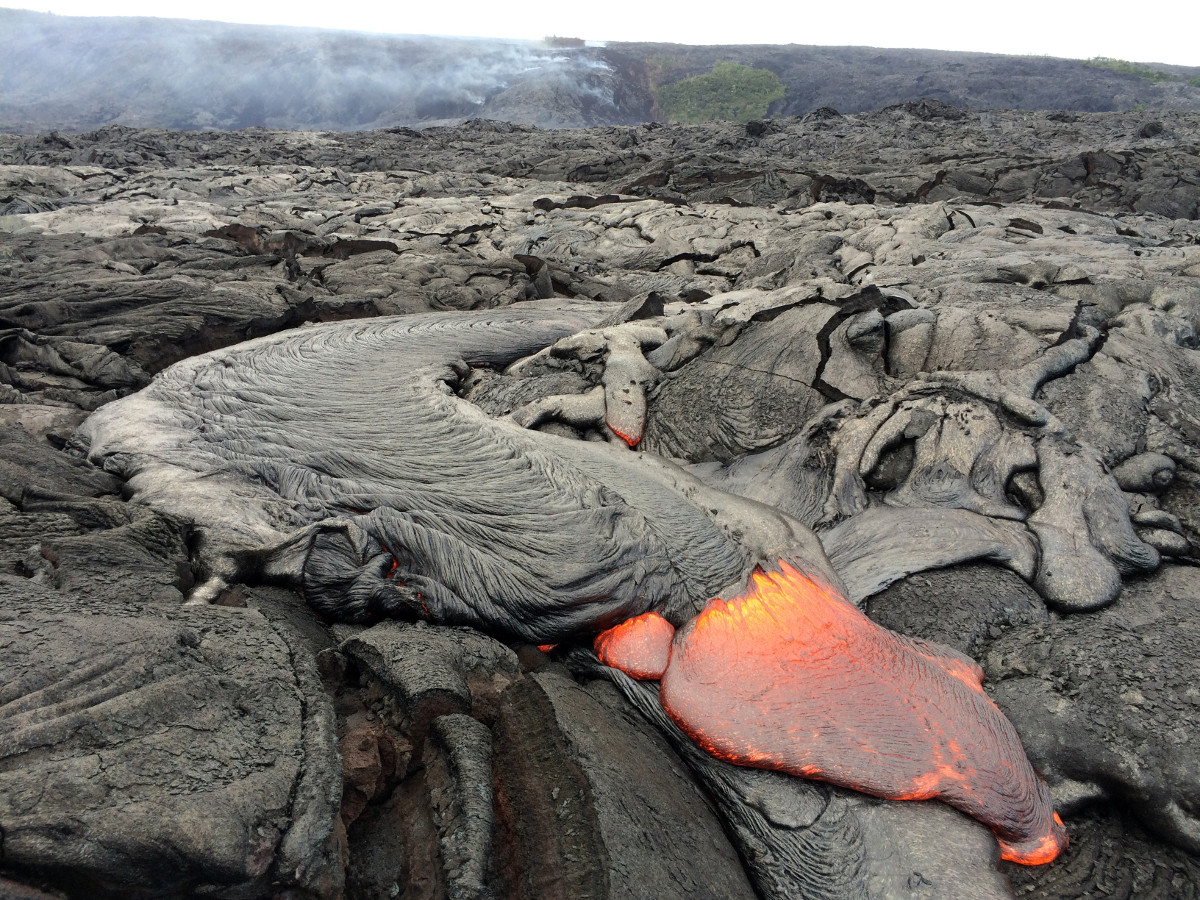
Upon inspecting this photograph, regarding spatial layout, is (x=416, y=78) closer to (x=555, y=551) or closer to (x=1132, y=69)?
(x=1132, y=69)

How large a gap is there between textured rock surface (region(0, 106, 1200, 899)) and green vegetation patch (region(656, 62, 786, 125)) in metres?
43.4

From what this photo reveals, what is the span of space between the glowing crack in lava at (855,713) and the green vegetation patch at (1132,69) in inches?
1943

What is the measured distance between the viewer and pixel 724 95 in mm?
46438

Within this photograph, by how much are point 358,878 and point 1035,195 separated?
1618 centimetres

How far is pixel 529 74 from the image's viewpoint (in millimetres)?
50750

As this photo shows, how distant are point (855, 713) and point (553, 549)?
56.0 inches

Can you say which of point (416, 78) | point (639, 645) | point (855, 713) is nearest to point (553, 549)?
point (639, 645)

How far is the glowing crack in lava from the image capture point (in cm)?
220

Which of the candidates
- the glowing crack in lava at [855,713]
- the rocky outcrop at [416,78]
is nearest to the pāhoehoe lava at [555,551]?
the glowing crack in lava at [855,713]

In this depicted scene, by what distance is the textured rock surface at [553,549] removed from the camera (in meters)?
1.75

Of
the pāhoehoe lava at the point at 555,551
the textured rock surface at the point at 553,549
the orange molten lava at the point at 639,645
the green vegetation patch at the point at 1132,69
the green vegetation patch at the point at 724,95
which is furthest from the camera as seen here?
the green vegetation patch at the point at 724,95

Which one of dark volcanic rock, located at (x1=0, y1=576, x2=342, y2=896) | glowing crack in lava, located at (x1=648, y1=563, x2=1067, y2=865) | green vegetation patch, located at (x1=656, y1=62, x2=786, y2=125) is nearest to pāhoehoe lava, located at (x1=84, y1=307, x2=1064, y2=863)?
glowing crack in lava, located at (x1=648, y1=563, x2=1067, y2=865)

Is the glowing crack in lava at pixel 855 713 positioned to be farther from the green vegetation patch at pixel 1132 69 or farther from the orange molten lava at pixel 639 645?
the green vegetation patch at pixel 1132 69

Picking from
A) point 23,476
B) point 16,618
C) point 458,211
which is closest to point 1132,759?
point 16,618
